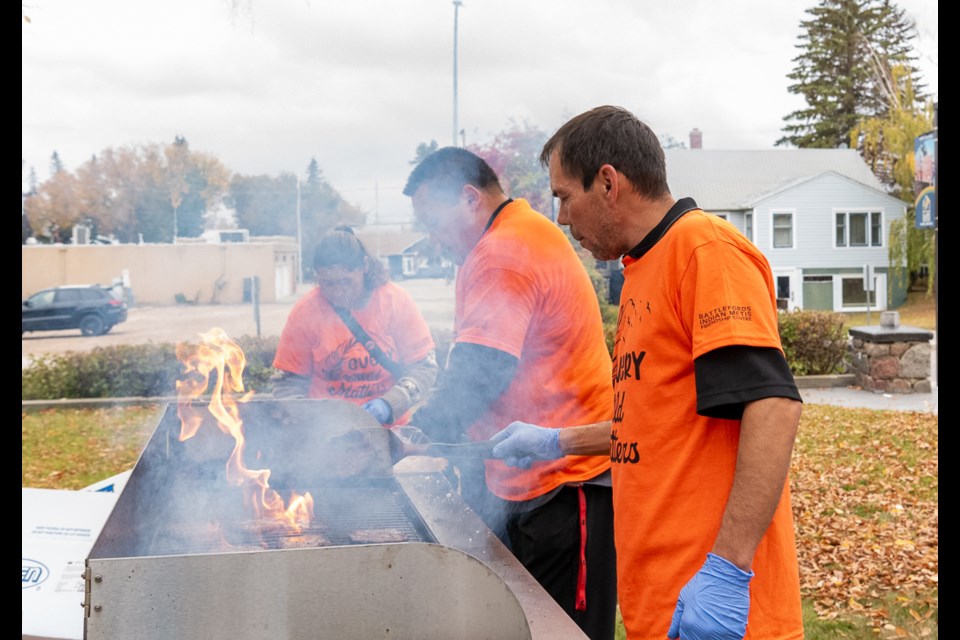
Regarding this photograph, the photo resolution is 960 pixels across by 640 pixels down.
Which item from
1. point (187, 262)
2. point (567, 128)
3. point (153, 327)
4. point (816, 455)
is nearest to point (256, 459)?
point (567, 128)

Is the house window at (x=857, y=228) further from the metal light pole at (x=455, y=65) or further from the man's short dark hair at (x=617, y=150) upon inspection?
the man's short dark hair at (x=617, y=150)

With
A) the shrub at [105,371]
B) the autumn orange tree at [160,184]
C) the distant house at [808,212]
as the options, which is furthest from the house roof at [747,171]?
the autumn orange tree at [160,184]

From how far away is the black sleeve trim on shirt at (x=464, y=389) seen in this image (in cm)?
253

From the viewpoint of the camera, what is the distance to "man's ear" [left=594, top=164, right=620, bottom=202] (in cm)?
183

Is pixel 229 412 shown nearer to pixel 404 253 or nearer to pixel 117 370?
pixel 404 253

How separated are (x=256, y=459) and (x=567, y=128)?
1.73m

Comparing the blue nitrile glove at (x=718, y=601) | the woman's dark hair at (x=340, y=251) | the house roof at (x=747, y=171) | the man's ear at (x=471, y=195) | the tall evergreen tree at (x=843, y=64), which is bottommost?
the blue nitrile glove at (x=718, y=601)

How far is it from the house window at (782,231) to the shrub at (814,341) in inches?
654

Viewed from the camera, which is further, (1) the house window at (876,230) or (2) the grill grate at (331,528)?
(1) the house window at (876,230)

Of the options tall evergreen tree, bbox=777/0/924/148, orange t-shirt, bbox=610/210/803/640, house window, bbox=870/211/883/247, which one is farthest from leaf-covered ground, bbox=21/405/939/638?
tall evergreen tree, bbox=777/0/924/148

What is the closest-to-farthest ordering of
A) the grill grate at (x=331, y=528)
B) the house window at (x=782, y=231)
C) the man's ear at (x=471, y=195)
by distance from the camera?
the grill grate at (x=331, y=528), the man's ear at (x=471, y=195), the house window at (x=782, y=231)

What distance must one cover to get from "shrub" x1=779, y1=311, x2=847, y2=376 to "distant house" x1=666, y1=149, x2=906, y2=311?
595 inches

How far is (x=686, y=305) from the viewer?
5.40 ft
